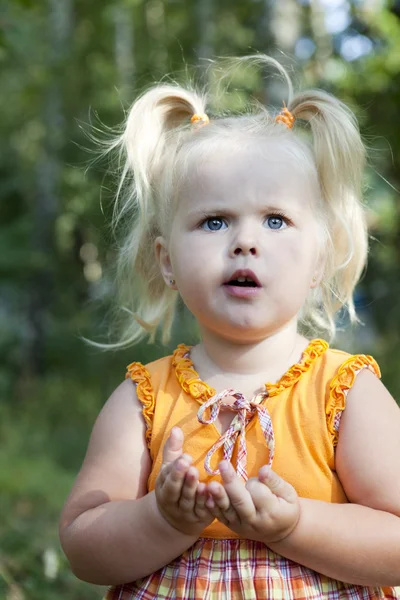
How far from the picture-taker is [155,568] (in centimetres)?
177

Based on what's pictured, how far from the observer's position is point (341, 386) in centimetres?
181

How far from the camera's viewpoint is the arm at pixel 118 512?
1.73 metres

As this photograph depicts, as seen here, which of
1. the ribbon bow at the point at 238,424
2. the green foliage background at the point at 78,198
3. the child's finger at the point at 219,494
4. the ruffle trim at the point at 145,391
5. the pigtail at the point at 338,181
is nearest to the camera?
the child's finger at the point at 219,494

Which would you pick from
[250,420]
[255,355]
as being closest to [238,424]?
[250,420]

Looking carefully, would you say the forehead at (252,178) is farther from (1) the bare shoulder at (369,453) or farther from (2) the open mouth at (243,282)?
(1) the bare shoulder at (369,453)

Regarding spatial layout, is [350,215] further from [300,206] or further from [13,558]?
[13,558]

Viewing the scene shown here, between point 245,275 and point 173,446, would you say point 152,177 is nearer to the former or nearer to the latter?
point 245,275

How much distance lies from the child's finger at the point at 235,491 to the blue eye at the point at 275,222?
1.93 feet

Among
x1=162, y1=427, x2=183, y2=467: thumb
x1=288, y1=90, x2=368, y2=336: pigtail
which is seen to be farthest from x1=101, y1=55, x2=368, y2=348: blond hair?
x1=162, y1=427, x2=183, y2=467: thumb

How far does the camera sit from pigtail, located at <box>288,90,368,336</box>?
79.1 inches

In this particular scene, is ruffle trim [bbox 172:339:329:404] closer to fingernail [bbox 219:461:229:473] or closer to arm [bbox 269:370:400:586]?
arm [bbox 269:370:400:586]

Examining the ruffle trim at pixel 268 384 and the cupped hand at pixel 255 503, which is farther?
the ruffle trim at pixel 268 384

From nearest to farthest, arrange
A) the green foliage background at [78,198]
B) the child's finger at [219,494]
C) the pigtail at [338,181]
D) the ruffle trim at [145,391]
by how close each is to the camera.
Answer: the child's finger at [219,494] → the ruffle trim at [145,391] → the pigtail at [338,181] → the green foliage background at [78,198]

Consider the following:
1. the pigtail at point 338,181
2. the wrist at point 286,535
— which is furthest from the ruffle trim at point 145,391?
the pigtail at point 338,181
